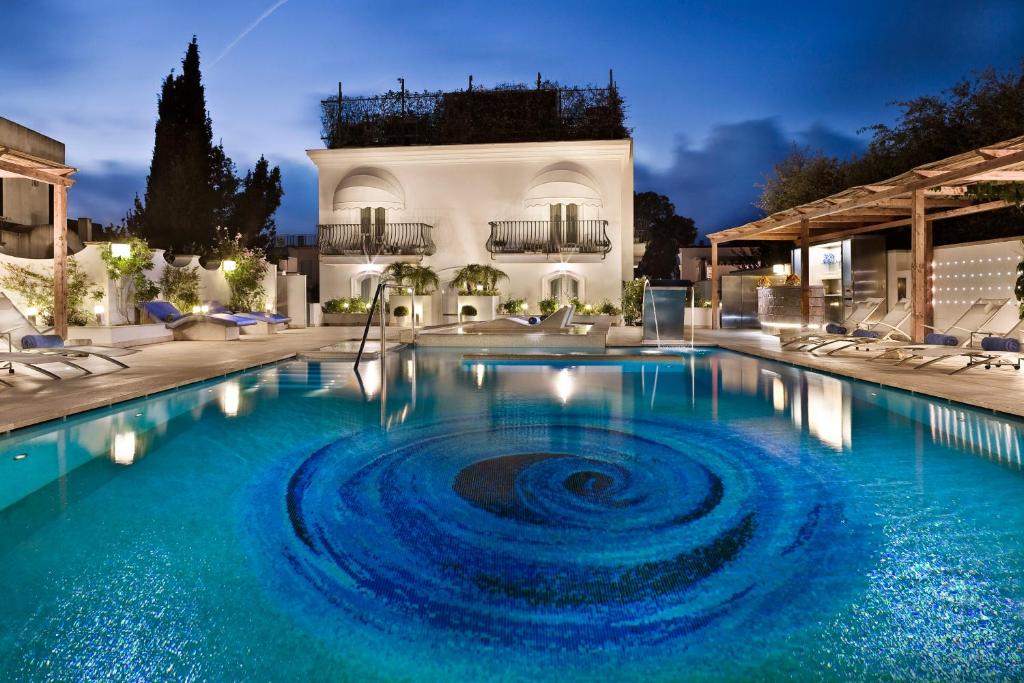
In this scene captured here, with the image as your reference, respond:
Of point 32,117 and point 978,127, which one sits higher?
point 32,117

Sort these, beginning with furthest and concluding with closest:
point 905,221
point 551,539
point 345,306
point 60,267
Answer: point 345,306 → point 905,221 → point 60,267 → point 551,539

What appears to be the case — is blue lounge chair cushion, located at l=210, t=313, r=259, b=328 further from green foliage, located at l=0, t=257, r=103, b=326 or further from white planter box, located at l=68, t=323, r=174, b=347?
green foliage, located at l=0, t=257, r=103, b=326

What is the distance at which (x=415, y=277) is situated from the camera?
22562 mm

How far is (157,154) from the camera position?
31000mm

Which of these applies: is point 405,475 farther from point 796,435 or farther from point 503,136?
point 503,136

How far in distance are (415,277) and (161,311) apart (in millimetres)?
8505

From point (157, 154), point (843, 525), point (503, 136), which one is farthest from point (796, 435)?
point (157, 154)

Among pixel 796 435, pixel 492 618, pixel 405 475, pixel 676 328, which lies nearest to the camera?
pixel 492 618

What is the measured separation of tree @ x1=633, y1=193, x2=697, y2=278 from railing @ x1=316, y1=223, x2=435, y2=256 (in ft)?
121

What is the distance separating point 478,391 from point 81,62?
46.5 metres

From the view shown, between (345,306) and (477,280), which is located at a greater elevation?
(477,280)

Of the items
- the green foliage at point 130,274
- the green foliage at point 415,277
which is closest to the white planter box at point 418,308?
the green foliage at point 415,277

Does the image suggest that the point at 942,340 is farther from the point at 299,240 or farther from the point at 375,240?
the point at 299,240

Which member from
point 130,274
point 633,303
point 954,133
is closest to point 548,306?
point 633,303
